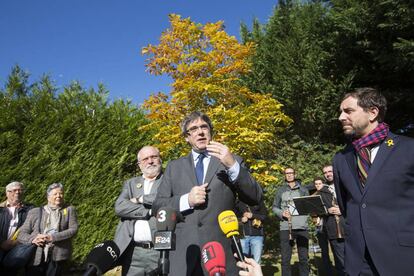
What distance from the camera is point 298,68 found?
15109 mm

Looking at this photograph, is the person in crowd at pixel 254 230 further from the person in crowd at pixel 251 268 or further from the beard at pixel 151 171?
the person in crowd at pixel 251 268

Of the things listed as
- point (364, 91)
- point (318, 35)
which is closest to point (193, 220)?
point (364, 91)

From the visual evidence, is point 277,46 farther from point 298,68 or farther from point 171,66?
point 171,66

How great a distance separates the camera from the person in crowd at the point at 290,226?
23.6ft

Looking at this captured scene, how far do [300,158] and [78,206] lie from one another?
953 cm

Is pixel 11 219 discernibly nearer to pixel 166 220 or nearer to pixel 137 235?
pixel 137 235

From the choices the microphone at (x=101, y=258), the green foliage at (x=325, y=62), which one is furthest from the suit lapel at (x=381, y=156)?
the green foliage at (x=325, y=62)

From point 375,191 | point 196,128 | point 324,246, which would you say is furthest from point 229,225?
point 324,246

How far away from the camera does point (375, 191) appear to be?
247 cm

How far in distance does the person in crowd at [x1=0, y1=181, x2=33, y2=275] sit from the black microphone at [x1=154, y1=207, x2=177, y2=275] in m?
4.29

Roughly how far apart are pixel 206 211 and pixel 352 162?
1.28m

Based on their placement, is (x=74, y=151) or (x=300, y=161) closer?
(x=74, y=151)

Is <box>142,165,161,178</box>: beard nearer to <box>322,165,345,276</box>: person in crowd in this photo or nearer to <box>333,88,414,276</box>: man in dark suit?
<box>333,88,414,276</box>: man in dark suit

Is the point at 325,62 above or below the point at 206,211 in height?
above
